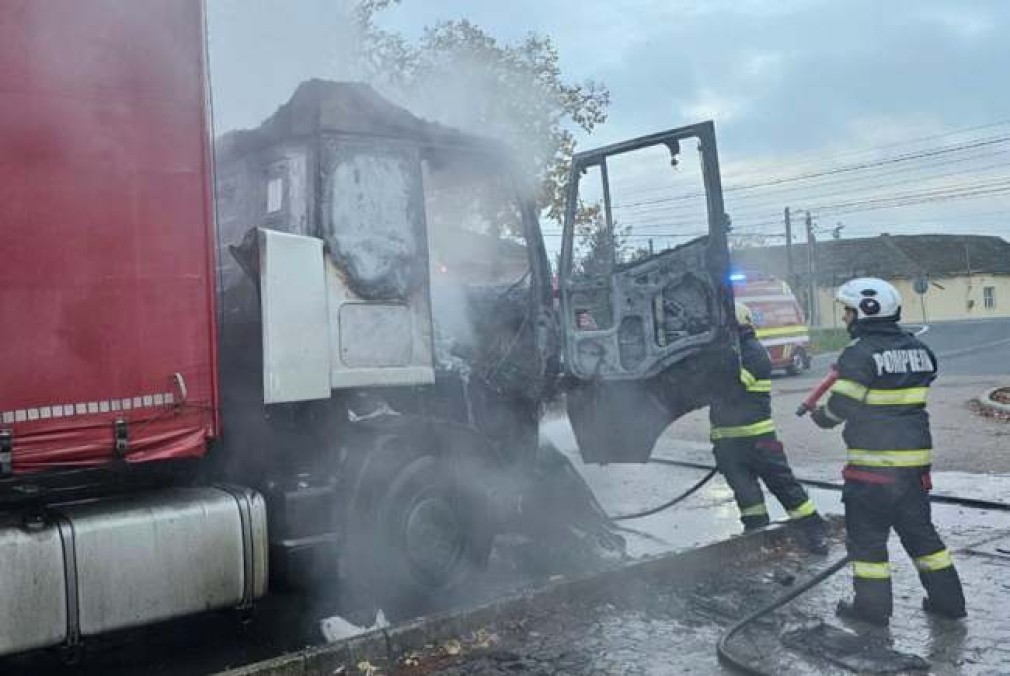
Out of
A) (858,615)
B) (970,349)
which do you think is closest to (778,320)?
(970,349)

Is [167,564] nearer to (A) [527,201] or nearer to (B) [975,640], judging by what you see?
(A) [527,201]

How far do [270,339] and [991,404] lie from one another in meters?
11.9

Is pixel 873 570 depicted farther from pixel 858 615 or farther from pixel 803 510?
pixel 803 510

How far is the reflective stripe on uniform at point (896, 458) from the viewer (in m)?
4.35

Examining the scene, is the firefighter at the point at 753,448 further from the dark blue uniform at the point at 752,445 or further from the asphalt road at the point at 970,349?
the asphalt road at the point at 970,349

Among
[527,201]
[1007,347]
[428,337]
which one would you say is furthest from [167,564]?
[1007,347]

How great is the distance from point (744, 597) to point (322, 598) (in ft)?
7.56

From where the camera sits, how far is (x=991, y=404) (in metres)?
12.9

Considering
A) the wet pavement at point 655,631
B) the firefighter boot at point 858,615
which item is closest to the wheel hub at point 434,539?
the wet pavement at point 655,631

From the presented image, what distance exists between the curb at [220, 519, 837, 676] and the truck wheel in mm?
17153

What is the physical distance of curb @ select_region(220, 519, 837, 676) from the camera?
3836mm

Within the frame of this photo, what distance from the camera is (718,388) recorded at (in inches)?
231

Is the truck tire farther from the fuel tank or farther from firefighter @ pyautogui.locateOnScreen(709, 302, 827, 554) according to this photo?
firefighter @ pyautogui.locateOnScreen(709, 302, 827, 554)

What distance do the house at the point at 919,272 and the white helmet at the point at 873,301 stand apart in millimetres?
47689
